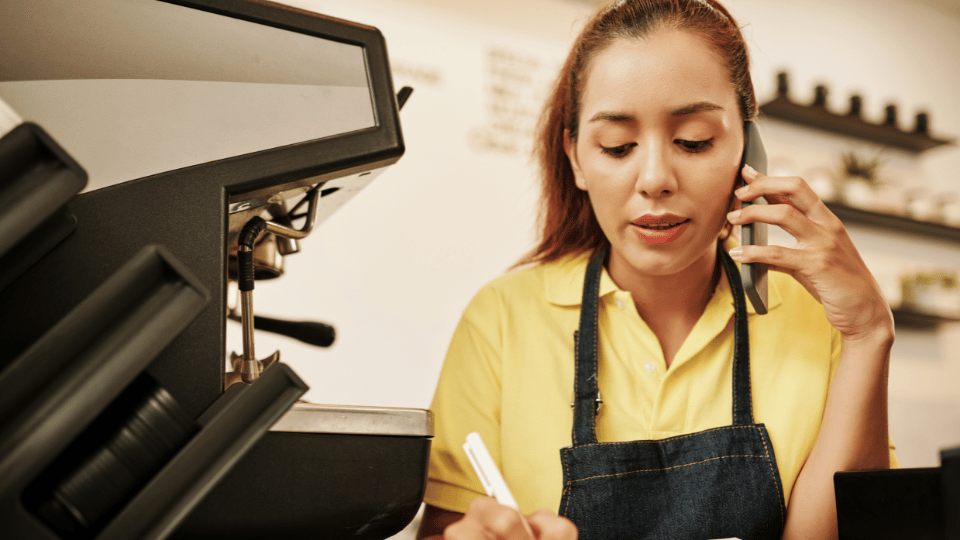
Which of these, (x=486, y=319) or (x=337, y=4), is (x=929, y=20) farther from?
(x=486, y=319)

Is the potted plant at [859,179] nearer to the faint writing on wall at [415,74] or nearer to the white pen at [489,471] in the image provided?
the faint writing on wall at [415,74]

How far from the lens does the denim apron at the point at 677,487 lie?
851 mm

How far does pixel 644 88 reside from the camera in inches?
34.8

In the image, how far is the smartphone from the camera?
0.93 m

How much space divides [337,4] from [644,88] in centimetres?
138

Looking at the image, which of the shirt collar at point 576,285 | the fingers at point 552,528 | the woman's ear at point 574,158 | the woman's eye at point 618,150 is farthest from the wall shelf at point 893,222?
the fingers at point 552,528

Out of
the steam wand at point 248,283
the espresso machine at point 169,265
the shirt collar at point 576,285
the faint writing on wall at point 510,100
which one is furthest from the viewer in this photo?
the faint writing on wall at point 510,100

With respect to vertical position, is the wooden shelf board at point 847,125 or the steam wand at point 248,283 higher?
the wooden shelf board at point 847,125

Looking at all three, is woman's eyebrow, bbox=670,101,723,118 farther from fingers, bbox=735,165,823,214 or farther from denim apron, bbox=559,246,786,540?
denim apron, bbox=559,246,786,540

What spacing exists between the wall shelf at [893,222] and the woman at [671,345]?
182cm

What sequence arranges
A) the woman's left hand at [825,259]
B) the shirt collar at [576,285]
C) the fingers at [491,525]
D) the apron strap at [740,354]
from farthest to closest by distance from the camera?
the shirt collar at [576,285] → the apron strap at [740,354] → the woman's left hand at [825,259] → the fingers at [491,525]

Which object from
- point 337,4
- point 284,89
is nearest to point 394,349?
point 337,4

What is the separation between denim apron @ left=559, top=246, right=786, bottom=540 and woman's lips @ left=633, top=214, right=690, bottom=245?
0.91 ft

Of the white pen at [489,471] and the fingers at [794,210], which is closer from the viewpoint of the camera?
the white pen at [489,471]
